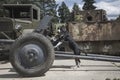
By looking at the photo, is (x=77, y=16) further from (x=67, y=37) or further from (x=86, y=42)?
(x=67, y=37)

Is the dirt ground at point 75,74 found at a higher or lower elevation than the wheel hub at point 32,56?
lower

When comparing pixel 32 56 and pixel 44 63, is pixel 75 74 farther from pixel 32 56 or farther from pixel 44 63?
pixel 32 56

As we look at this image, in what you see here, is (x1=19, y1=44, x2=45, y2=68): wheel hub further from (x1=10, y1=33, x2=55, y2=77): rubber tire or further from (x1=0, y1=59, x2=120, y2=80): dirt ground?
(x1=0, y1=59, x2=120, y2=80): dirt ground

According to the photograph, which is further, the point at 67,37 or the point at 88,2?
the point at 88,2

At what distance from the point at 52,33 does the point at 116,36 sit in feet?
8.72

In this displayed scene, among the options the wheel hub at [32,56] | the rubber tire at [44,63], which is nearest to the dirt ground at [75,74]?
the rubber tire at [44,63]

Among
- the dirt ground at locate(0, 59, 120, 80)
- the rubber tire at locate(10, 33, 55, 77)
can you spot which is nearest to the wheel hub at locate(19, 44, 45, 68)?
the rubber tire at locate(10, 33, 55, 77)

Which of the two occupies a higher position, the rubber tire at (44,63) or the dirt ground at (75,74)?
the rubber tire at (44,63)

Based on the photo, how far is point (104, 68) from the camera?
39.5 ft

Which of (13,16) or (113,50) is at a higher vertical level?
(13,16)

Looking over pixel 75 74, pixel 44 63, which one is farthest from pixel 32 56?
pixel 75 74

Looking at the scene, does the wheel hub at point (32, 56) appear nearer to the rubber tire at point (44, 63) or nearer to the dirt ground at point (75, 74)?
the rubber tire at point (44, 63)

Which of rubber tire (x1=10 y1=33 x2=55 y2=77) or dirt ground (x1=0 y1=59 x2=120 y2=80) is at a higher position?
rubber tire (x1=10 y1=33 x2=55 y2=77)

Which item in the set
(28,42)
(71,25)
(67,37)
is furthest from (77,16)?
(28,42)
